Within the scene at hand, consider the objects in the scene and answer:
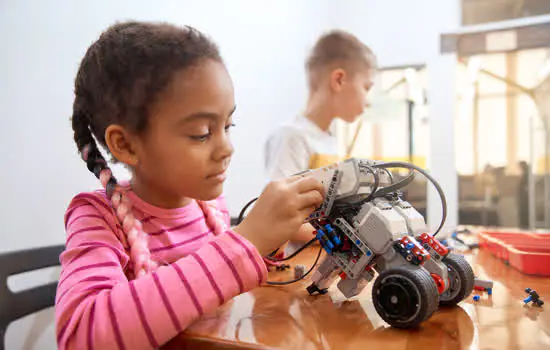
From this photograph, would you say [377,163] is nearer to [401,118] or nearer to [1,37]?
[1,37]

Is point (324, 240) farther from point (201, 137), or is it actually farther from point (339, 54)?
point (339, 54)

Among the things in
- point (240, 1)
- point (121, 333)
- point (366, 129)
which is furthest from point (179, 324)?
point (366, 129)

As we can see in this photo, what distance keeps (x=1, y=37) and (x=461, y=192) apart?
2366 mm

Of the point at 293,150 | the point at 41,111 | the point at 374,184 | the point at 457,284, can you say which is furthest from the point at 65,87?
the point at 457,284

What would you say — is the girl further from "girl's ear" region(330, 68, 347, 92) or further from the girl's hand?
Answer: "girl's ear" region(330, 68, 347, 92)

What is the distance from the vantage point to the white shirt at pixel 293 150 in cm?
123

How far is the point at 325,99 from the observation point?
1345mm

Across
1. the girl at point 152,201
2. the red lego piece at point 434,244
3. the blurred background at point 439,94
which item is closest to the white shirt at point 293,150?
the blurred background at point 439,94

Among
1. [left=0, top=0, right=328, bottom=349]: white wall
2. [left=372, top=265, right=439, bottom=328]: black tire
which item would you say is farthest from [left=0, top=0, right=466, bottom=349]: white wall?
[left=372, top=265, right=439, bottom=328]: black tire

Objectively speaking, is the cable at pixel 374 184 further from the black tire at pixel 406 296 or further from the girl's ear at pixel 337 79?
the girl's ear at pixel 337 79

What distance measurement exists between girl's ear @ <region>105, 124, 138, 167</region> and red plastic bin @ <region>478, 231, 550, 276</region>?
620 mm

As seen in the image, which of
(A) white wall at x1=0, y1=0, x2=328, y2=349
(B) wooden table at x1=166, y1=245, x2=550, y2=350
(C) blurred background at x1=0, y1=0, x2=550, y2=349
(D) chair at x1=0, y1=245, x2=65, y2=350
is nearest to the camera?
(B) wooden table at x1=166, y1=245, x2=550, y2=350

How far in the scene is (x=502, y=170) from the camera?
2.43 meters

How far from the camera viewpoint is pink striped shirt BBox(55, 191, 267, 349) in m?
0.42
